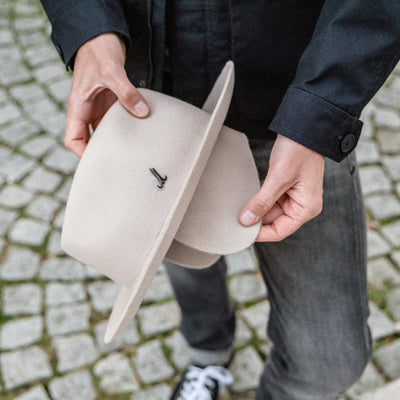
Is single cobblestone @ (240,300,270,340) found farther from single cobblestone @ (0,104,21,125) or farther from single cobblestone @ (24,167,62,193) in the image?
single cobblestone @ (0,104,21,125)

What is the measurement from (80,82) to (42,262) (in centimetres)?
177

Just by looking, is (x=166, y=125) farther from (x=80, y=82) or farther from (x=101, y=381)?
(x=101, y=381)

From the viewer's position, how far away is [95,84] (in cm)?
137

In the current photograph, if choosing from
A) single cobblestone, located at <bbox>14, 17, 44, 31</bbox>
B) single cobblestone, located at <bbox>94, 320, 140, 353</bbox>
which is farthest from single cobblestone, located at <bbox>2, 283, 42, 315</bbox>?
single cobblestone, located at <bbox>14, 17, 44, 31</bbox>

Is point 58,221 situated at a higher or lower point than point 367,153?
lower

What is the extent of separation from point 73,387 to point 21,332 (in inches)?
17.2

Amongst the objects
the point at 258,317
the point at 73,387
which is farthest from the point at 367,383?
the point at 73,387

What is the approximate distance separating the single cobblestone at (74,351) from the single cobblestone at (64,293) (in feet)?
0.73

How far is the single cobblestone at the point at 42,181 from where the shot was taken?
329cm

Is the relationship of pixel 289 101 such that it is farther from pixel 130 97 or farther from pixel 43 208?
pixel 43 208

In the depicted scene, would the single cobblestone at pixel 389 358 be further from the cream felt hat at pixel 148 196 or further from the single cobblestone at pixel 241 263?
the cream felt hat at pixel 148 196

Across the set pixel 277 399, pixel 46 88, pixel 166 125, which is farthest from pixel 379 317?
pixel 46 88

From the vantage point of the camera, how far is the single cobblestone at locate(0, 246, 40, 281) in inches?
111

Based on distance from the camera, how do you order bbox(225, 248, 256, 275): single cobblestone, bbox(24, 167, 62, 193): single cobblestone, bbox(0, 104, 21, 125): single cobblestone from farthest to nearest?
bbox(0, 104, 21, 125): single cobblestone
bbox(24, 167, 62, 193): single cobblestone
bbox(225, 248, 256, 275): single cobblestone
